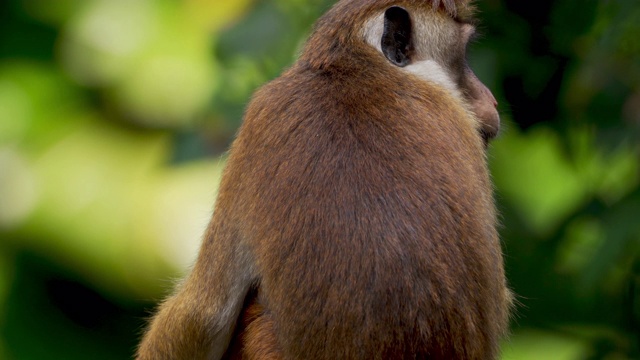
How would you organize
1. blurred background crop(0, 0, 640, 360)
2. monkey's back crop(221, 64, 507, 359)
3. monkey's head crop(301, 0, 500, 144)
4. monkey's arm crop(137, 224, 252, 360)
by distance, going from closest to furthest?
monkey's back crop(221, 64, 507, 359) → monkey's arm crop(137, 224, 252, 360) → monkey's head crop(301, 0, 500, 144) → blurred background crop(0, 0, 640, 360)

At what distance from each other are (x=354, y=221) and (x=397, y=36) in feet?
2.84

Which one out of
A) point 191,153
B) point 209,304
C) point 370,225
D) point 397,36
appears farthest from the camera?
point 191,153

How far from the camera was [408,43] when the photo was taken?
142 inches

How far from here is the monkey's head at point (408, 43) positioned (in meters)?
3.52

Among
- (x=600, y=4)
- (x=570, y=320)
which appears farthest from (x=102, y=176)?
(x=600, y=4)

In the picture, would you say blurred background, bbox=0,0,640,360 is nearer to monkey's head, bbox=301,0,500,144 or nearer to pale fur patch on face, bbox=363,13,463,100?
monkey's head, bbox=301,0,500,144

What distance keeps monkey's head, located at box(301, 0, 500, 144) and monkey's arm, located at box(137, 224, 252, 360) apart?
74 centimetres

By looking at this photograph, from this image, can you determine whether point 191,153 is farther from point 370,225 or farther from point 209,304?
point 370,225

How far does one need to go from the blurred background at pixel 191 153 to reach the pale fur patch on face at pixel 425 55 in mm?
965

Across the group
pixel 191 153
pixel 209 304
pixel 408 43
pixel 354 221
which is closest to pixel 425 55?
pixel 408 43

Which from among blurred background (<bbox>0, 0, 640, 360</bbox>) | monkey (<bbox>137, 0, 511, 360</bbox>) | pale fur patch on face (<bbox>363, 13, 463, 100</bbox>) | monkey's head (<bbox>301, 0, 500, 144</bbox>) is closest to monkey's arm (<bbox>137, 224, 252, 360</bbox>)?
monkey (<bbox>137, 0, 511, 360</bbox>)

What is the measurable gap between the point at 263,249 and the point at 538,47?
2339 millimetres

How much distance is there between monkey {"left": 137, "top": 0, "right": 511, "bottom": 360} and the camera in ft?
9.82

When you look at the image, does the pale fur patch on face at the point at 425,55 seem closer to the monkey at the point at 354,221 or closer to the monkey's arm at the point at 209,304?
the monkey at the point at 354,221
